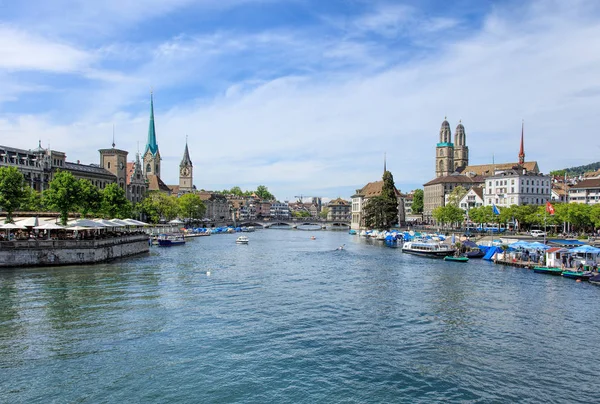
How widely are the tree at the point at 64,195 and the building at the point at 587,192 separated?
116 m

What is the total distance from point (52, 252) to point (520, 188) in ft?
341

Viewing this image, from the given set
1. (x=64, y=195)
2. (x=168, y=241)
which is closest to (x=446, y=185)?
(x=168, y=241)

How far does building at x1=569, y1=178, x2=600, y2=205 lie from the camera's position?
396ft

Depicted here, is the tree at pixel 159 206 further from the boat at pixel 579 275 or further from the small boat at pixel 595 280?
the small boat at pixel 595 280

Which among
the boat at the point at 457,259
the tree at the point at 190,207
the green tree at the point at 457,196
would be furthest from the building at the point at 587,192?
the tree at the point at 190,207

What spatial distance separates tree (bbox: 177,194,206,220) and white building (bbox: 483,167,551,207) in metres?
87.9

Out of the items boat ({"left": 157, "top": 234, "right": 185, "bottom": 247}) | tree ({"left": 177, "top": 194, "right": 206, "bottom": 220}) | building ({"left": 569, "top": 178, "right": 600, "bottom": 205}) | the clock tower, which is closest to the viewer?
boat ({"left": 157, "top": 234, "right": 185, "bottom": 247})

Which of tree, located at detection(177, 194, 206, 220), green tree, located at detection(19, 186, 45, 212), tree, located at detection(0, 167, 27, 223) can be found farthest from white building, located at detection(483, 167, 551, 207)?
tree, located at detection(0, 167, 27, 223)

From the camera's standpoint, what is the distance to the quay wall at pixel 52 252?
159 feet

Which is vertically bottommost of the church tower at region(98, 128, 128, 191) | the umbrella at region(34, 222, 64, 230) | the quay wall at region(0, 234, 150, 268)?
the quay wall at region(0, 234, 150, 268)

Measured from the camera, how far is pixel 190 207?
152 meters

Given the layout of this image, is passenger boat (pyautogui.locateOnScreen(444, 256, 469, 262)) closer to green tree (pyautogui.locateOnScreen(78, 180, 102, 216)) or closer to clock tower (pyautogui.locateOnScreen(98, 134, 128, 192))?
green tree (pyautogui.locateOnScreen(78, 180, 102, 216))

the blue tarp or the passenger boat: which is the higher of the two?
the blue tarp

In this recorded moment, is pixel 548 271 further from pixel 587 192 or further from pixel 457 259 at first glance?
pixel 587 192
